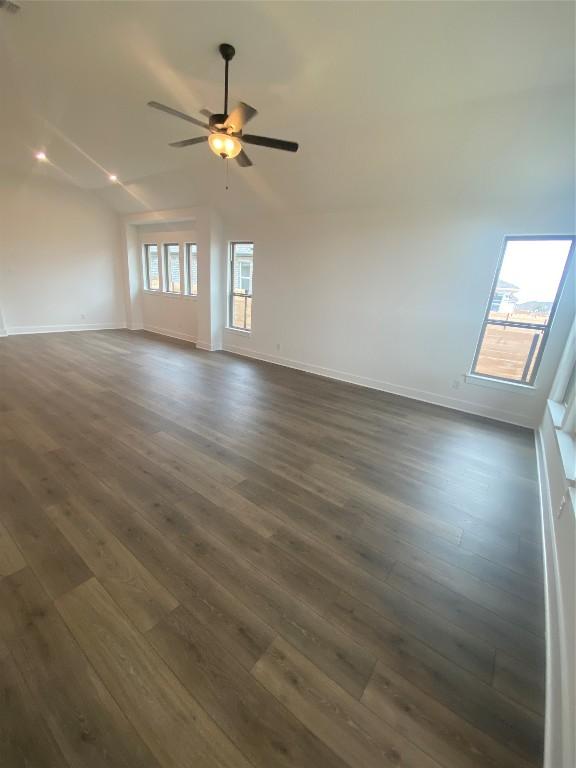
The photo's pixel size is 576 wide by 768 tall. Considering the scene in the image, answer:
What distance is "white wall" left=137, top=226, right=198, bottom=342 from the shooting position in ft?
23.2

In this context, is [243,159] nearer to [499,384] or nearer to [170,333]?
[499,384]

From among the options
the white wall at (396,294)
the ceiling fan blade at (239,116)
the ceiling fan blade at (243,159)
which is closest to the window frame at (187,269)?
the white wall at (396,294)

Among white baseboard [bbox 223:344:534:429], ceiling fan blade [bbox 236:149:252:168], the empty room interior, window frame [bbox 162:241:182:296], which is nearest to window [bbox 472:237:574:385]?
the empty room interior

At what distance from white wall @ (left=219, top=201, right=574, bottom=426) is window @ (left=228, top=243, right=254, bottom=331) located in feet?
0.91

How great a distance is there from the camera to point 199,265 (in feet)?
21.2

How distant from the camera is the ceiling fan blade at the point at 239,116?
236 centimetres

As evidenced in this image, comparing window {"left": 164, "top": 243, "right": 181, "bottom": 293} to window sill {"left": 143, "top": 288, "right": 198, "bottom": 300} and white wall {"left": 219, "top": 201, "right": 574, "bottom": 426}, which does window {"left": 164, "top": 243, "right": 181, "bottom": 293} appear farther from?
white wall {"left": 219, "top": 201, "right": 574, "bottom": 426}

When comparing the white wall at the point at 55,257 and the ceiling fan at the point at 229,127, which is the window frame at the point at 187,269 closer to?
the white wall at the point at 55,257

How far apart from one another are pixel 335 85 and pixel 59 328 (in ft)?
24.0

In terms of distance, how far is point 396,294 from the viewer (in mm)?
4586

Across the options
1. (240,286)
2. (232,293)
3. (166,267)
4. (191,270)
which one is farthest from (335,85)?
(166,267)

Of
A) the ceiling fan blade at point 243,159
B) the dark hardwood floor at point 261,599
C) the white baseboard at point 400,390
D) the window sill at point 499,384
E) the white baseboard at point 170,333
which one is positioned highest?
the ceiling fan blade at point 243,159

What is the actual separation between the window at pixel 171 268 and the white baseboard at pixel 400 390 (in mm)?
2652

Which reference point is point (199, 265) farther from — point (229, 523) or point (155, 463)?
point (229, 523)
